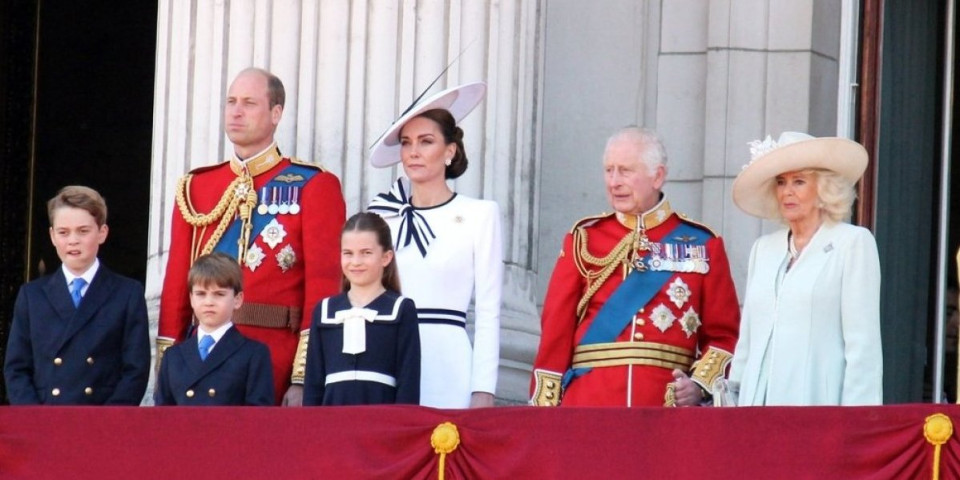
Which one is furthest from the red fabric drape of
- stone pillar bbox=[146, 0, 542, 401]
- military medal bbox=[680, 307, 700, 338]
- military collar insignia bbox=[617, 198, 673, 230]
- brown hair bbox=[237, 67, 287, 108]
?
stone pillar bbox=[146, 0, 542, 401]

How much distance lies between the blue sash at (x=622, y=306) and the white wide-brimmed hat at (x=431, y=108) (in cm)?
93

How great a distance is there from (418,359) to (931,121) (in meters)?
3.46

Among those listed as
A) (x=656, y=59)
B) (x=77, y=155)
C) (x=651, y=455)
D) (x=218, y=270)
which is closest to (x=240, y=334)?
(x=218, y=270)

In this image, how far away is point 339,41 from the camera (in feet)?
32.7

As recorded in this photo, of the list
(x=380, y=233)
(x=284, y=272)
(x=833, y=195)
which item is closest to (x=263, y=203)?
(x=284, y=272)

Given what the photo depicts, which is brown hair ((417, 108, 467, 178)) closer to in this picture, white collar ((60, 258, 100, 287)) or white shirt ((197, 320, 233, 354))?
white shirt ((197, 320, 233, 354))

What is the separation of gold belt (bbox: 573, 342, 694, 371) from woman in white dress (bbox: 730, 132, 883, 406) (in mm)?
338

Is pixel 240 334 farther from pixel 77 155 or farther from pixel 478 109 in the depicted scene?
pixel 77 155

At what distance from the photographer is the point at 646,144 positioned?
857cm

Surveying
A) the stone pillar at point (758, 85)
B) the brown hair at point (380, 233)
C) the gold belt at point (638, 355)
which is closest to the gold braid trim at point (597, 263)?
the gold belt at point (638, 355)

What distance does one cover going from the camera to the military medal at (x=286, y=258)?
884cm

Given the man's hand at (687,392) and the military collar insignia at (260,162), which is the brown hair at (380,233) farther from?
the man's hand at (687,392)

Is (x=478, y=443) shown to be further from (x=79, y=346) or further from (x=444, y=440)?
(x=79, y=346)

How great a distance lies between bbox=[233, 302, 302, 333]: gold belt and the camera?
878 centimetres
